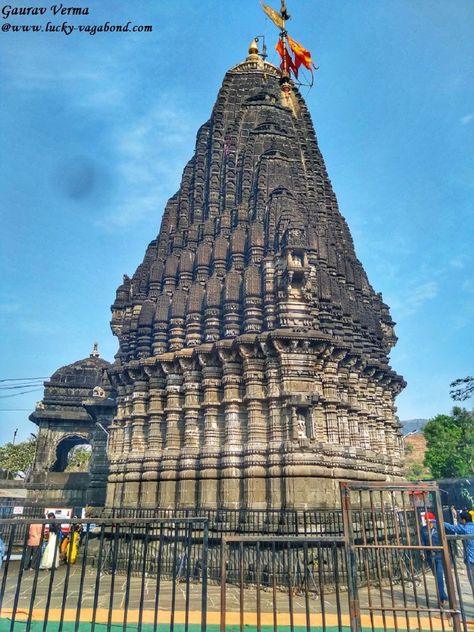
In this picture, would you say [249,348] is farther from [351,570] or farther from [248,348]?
[351,570]

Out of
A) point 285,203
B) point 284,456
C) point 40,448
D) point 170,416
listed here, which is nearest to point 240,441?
point 284,456

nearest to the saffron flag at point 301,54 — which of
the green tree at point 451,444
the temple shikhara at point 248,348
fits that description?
the temple shikhara at point 248,348

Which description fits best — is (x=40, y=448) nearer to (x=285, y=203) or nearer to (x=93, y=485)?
(x=93, y=485)

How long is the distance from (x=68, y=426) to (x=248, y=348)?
2098 centimetres

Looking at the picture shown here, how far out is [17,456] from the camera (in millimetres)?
60062

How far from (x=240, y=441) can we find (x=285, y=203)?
888 cm

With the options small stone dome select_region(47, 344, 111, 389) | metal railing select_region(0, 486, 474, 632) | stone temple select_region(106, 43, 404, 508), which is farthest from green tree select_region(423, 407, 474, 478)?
small stone dome select_region(47, 344, 111, 389)

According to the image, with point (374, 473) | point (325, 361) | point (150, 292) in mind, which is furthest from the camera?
point (150, 292)

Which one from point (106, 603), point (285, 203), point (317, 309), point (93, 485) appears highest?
point (285, 203)

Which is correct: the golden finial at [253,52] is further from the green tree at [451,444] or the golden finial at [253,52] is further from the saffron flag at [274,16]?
the green tree at [451,444]

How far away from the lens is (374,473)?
54.7 feet

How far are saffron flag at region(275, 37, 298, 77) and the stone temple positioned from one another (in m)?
7.48

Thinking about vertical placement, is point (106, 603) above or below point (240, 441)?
below

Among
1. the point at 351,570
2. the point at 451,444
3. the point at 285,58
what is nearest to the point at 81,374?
the point at 285,58
